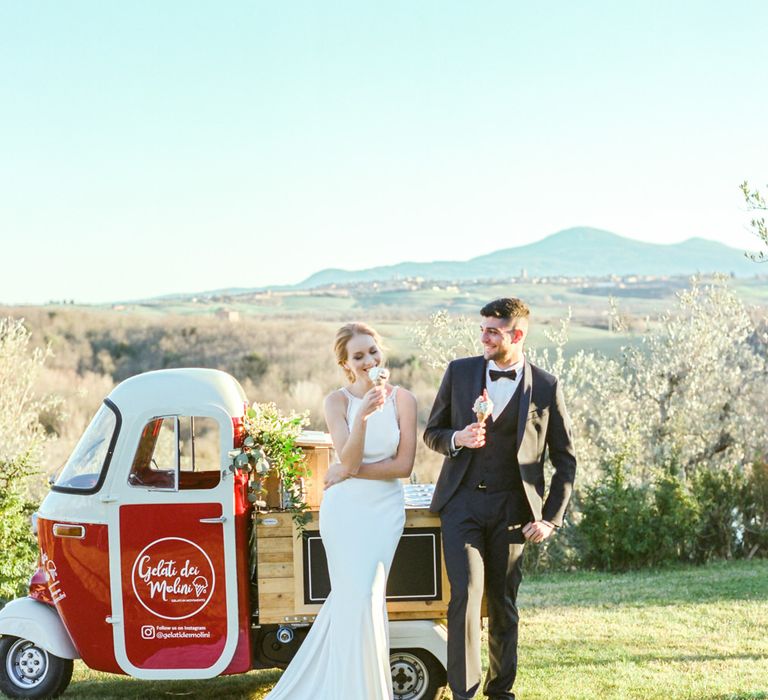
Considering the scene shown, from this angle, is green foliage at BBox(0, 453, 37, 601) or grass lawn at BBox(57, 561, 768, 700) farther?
green foliage at BBox(0, 453, 37, 601)

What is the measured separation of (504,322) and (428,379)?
41.8m

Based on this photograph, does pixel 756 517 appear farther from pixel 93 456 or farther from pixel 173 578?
pixel 93 456

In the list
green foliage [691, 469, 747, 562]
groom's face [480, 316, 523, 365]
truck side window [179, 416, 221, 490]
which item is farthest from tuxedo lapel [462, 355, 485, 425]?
green foliage [691, 469, 747, 562]

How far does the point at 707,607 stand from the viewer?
9.59m

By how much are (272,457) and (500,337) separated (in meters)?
1.63

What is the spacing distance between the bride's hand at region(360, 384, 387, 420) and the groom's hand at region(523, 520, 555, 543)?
1.06m

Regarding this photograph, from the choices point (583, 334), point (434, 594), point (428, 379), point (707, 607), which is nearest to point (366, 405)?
point (434, 594)

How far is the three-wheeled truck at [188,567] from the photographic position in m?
6.20

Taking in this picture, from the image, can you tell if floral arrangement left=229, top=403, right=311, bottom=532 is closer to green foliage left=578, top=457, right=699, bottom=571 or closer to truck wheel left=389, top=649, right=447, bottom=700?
truck wheel left=389, top=649, right=447, bottom=700

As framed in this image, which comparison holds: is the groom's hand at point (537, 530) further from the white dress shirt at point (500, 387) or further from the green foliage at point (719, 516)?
the green foliage at point (719, 516)

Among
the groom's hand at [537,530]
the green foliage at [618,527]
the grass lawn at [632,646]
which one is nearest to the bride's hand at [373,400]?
the groom's hand at [537,530]

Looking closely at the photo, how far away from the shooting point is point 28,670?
660 centimetres

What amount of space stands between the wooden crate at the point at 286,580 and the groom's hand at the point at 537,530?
28.3 inches

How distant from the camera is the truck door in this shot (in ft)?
20.3
